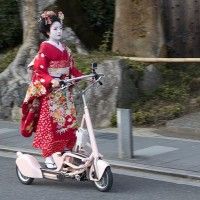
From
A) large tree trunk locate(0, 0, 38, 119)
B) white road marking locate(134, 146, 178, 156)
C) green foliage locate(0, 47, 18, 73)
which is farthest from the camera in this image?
green foliage locate(0, 47, 18, 73)

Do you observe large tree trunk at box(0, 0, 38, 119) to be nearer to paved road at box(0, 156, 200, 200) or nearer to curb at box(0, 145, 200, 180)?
curb at box(0, 145, 200, 180)

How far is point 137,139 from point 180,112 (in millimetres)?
1632

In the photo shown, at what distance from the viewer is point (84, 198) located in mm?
7062

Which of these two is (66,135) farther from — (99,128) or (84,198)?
(99,128)

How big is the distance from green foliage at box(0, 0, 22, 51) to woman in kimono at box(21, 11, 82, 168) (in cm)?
919

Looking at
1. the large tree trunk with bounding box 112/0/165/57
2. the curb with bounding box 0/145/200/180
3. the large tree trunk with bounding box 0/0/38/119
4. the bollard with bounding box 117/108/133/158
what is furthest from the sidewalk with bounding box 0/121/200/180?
the large tree trunk with bounding box 112/0/165/57

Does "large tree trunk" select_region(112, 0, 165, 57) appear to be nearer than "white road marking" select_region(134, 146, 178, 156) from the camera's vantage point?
No

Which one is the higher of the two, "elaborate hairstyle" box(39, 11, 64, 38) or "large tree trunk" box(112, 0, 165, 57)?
"elaborate hairstyle" box(39, 11, 64, 38)

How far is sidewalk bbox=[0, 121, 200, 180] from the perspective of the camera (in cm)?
823

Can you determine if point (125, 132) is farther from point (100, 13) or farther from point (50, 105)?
point (100, 13)

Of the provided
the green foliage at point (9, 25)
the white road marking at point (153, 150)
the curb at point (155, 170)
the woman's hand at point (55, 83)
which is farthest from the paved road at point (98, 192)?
the green foliage at point (9, 25)

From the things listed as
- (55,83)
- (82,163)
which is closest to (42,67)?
(55,83)

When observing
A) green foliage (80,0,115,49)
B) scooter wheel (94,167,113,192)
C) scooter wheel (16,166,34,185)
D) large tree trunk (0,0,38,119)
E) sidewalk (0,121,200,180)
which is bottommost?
sidewalk (0,121,200,180)

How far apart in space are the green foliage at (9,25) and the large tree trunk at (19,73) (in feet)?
9.14
